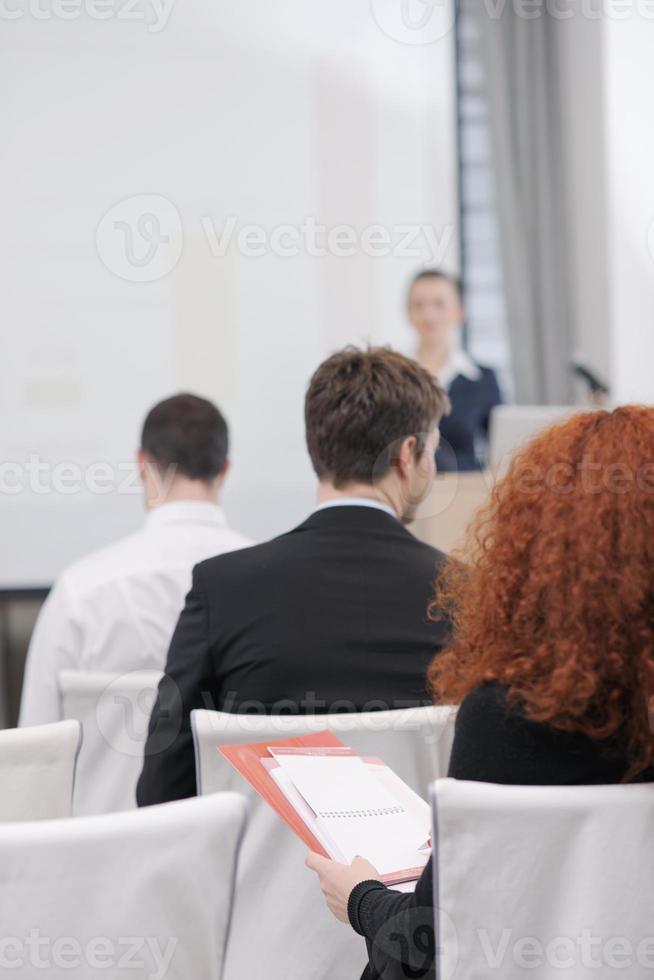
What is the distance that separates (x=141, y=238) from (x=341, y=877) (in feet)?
11.2

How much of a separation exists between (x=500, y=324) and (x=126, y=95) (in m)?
2.12

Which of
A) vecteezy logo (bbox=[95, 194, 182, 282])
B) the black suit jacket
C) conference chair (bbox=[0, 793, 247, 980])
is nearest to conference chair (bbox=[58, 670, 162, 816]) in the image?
the black suit jacket

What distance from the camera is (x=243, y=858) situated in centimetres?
149

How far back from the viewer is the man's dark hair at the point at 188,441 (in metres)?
2.57

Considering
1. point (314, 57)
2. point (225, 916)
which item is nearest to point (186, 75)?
point (314, 57)

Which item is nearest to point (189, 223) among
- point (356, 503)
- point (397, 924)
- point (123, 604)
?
point (123, 604)

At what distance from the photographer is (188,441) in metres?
2.57

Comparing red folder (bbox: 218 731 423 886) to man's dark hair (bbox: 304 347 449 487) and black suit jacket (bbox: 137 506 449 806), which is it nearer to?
black suit jacket (bbox: 137 506 449 806)

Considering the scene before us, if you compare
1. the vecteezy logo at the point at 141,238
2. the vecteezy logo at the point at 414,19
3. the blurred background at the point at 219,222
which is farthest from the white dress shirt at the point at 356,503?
the vecteezy logo at the point at 414,19

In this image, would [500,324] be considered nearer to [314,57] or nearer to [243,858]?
[314,57]

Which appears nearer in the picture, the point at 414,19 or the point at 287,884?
the point at 287,884

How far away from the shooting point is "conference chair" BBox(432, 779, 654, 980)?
100 centimetres

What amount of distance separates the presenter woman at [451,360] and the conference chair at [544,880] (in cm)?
297

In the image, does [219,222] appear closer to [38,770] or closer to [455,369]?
[455,369]
